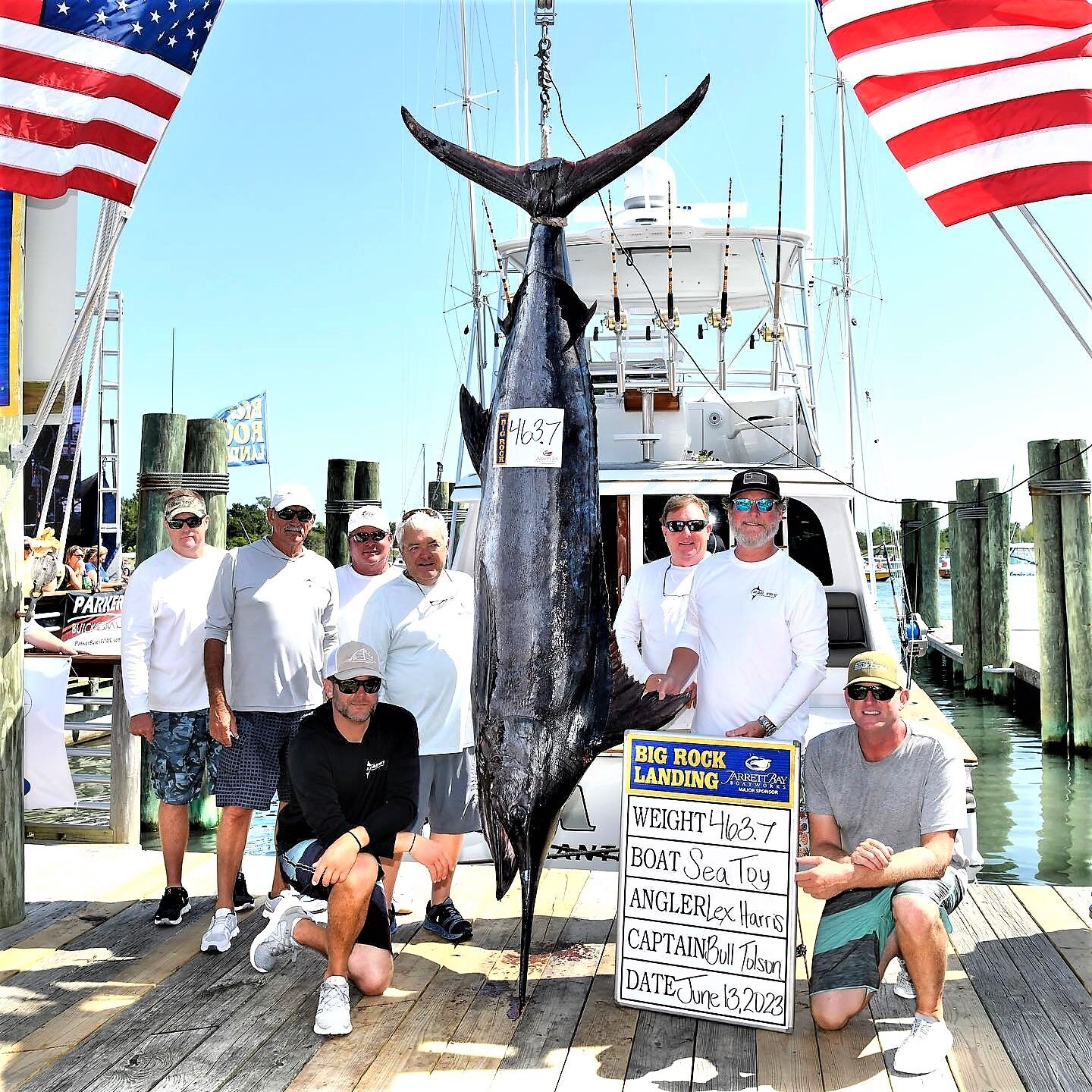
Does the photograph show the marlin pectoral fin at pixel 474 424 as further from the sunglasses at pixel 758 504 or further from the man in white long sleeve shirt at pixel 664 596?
the man in white long sleeve shirt at pixel 664 596

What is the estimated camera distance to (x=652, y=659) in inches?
153

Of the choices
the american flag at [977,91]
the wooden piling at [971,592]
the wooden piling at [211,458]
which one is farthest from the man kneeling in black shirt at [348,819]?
the wooden piling at [971,592]

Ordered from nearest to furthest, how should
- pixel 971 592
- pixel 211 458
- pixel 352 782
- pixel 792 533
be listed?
pixel 352 782 → pixel 792 533 → pixel 211 458 → pixel 971 592

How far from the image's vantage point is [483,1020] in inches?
119

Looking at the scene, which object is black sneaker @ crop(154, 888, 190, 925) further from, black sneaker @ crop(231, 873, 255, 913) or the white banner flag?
the white banner flag

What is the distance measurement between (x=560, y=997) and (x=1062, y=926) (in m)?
1.72

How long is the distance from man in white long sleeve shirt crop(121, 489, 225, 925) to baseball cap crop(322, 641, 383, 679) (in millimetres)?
887

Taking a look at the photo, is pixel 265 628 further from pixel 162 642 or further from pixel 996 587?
pixel 996 587

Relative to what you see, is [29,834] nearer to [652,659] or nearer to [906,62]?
[652,659]

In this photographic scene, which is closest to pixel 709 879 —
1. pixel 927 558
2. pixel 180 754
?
pixel 180 754

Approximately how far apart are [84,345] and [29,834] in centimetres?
269

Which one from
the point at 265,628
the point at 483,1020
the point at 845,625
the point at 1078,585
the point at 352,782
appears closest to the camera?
the point at 483,1020

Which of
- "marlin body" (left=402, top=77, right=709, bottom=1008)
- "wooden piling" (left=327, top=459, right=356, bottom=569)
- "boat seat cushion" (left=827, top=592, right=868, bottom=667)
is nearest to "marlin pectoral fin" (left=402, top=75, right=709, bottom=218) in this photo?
"marlin body" (left=402, top=77, right=709, bottom=1008)

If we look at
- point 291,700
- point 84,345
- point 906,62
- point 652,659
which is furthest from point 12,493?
point 906,62
